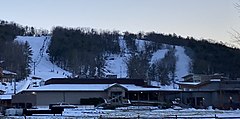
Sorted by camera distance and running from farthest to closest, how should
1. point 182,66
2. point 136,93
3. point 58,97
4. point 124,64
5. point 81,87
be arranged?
point 182,66, point 124,64, point 136,93, point 81,87, point 58,97

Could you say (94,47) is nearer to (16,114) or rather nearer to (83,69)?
(83,69)

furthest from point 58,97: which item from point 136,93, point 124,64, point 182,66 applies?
point 182,66

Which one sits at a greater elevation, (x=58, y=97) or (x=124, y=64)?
(x=124, y=64)

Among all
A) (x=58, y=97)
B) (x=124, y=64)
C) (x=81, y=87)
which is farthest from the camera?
(x=124, y=64)

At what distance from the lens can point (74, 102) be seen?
69.0 m

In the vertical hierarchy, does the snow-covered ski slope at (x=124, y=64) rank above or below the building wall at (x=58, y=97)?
above

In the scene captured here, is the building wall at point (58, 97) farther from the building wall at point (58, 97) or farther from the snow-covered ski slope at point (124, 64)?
the snow-covered ski slope at point (124, 64)

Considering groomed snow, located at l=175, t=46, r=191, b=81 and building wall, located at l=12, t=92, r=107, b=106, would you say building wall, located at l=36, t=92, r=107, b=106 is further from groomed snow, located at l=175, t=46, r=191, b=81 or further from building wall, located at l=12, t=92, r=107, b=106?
groomed snow, located at l=175, t=46, r=191, b=81

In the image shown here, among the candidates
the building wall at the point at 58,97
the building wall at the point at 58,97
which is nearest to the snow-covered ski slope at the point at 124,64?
the building wall at the point at 58,97

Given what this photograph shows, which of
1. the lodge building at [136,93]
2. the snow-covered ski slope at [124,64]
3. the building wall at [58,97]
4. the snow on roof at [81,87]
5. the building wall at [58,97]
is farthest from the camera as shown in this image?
the snow-covered ski slope at [124,64]

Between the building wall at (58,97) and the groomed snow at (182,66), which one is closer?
the building wall at (58,97)

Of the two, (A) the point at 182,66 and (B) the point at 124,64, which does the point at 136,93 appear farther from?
(A) the point at 182,66

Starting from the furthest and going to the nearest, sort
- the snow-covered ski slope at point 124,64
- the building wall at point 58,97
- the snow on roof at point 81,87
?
1. the snow-covered ski slope at point 124,64
2. the snow on roof at point 81,87
3. the building wall at point 58,97

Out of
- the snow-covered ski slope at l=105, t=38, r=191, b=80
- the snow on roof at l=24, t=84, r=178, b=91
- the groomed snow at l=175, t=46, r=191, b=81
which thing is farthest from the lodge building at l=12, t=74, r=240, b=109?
the groomed snow at l=175, t=46, r=191, b=81
